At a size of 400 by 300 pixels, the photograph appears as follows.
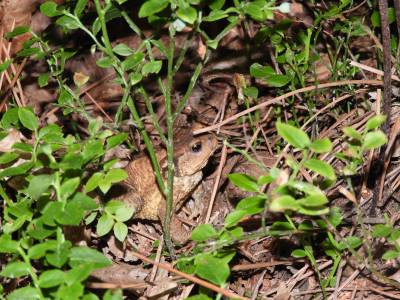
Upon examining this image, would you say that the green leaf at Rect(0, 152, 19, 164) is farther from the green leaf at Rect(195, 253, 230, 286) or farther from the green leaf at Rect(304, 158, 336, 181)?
the green leaf at Rect(304, 158, 336, 181)

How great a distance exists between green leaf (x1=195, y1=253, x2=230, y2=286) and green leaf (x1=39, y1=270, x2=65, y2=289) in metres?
0.49

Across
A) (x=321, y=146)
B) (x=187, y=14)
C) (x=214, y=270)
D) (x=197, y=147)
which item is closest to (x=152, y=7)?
(x=187, y=14)

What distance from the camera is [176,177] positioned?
3160 mm

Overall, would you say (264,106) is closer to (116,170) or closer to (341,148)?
(341,148)

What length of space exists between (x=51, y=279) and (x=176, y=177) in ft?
4.37

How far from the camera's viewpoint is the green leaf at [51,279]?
1.90 m

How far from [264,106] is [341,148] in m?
0.59

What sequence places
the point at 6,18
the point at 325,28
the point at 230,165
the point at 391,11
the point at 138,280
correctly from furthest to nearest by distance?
the point at 6,18 → the point at 325,28 → the point at 230,165 → the point at 391,11 → the point at 138,280

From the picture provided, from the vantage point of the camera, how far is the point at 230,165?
3119 millimetres

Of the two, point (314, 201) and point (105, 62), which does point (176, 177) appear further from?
point (314, 201)

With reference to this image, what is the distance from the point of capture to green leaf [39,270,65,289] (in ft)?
6.25

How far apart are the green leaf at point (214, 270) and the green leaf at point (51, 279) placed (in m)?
0.49

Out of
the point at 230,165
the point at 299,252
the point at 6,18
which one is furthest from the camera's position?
the point at 6,18

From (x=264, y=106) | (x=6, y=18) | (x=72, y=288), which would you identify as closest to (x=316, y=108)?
(x=264, y=106)
